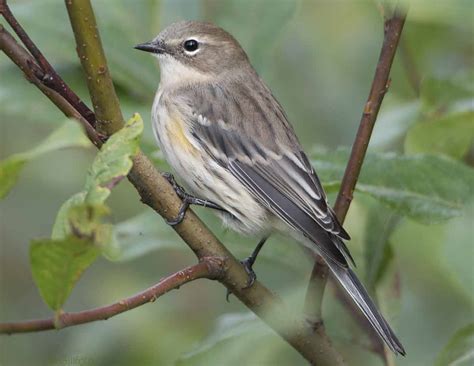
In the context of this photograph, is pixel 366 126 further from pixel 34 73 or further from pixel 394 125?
pixel 34 73

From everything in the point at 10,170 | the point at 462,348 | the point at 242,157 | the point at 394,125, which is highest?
the point at 10,170

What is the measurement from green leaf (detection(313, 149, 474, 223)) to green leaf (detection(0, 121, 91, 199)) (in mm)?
1194

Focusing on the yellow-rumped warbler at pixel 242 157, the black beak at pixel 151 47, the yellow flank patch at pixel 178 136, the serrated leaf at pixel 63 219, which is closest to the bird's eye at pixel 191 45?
the yellow-rumped warbler at pixel 242 157

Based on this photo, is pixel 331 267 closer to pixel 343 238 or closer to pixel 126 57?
pixel 343 238

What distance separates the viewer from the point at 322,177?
3.17 metres

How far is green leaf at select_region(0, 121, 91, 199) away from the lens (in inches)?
74.5

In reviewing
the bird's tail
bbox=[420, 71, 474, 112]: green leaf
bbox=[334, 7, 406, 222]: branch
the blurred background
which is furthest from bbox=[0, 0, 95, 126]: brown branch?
bbox=[420, 71, 474, 112]: green leaf

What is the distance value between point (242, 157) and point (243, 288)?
53.1 inches

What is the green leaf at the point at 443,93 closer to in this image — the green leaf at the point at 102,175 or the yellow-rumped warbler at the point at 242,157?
the yellow-rumped warbler at the point at 242,157

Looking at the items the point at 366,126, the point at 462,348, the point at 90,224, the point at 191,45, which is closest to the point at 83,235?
the point at 90,224

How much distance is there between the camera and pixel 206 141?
4.09 metres

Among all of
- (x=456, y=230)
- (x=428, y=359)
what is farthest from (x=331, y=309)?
(x=456, y=230)

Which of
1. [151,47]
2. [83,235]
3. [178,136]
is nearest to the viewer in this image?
[83,235]

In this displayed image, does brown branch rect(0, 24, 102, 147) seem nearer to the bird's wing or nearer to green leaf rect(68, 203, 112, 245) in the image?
green leaf rect(68, 203, 112, 245)
